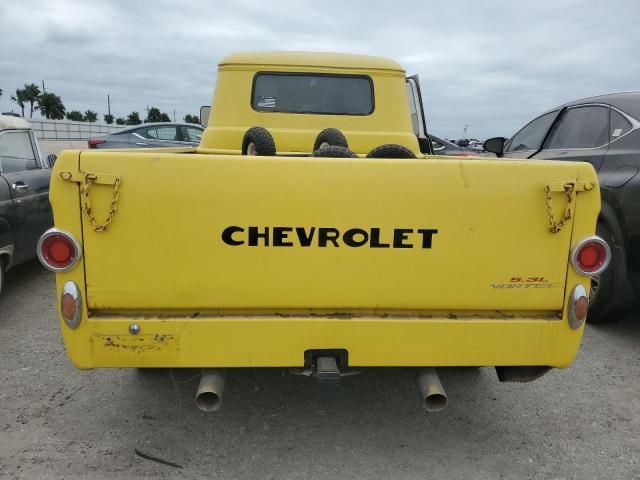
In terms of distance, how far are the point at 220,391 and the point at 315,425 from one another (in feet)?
2.56

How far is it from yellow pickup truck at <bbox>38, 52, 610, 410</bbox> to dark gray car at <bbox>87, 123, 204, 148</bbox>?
32.5ft

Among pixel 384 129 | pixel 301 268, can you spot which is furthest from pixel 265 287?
pixel 384 129

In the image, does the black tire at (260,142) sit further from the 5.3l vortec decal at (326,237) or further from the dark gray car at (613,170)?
the dark gray car at (613,170)

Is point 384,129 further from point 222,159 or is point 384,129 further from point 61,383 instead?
point 61,383

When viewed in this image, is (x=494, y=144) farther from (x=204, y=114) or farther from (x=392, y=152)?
(x=392, y=152)

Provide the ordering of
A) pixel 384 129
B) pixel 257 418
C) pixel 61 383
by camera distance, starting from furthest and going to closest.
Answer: pixel 384 129 → pixel 61 383 → pixel 257 418

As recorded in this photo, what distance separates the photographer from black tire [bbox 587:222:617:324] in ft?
13.2

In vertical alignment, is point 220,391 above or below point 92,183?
below

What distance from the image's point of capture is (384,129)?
4273 millimetres

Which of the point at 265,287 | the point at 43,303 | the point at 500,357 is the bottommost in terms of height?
the point at 43,303

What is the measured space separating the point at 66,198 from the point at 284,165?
3.08 ft

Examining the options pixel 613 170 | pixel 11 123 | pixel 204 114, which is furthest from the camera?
pixel 11 123

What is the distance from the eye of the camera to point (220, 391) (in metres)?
2.39

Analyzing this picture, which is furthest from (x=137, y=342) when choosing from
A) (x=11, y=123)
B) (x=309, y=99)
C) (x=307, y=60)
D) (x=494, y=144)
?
(x=494, y=144)
